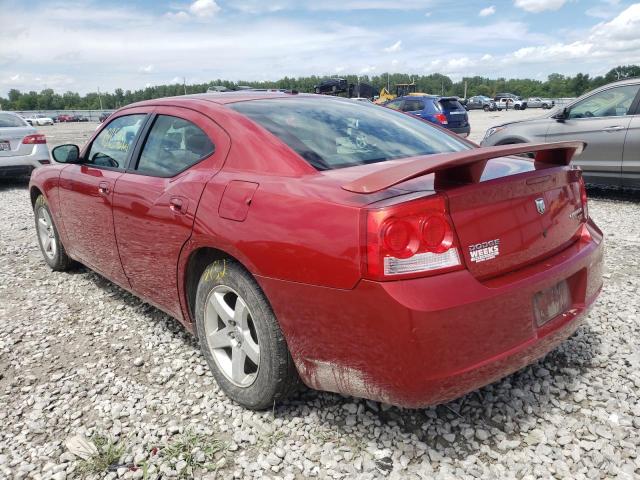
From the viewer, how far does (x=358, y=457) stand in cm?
208

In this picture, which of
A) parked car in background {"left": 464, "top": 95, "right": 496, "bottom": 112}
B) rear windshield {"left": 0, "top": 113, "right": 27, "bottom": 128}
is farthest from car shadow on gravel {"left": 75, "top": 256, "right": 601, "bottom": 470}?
parked car in background {"left": 464, "top": 95, "right": 496, "bottom": 112}

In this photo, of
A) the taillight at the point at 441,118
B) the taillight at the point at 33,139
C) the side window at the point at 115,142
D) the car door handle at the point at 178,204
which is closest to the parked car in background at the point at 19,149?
the taillight at the point at 33,139

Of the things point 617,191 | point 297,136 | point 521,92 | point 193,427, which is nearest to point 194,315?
point 193,427

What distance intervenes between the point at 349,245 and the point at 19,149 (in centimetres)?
995

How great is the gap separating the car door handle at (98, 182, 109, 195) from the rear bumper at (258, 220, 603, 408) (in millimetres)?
1671

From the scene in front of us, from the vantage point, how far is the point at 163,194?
2689mm

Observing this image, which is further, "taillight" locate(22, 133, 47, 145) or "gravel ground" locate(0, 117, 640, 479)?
"taillight" locate(22, 133, 47, 145)

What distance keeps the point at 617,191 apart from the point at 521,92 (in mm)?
98679

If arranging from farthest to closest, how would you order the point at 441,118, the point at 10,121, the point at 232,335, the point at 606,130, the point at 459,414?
the point at 441,118 → the point at 10,121 → the point at 606,130 → the point at 232,335 → the point at 459,414

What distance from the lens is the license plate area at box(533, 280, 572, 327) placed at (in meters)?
2.00

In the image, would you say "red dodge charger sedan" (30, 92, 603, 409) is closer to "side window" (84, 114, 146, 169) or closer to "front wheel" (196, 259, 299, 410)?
"front wheel" (196, 259, 299, 410)

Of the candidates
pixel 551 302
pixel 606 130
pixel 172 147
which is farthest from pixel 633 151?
pixel 172 147

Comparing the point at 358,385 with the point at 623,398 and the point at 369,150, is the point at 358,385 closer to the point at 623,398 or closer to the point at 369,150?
the point at 369,150

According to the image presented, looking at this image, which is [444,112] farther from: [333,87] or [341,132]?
[341,132]
